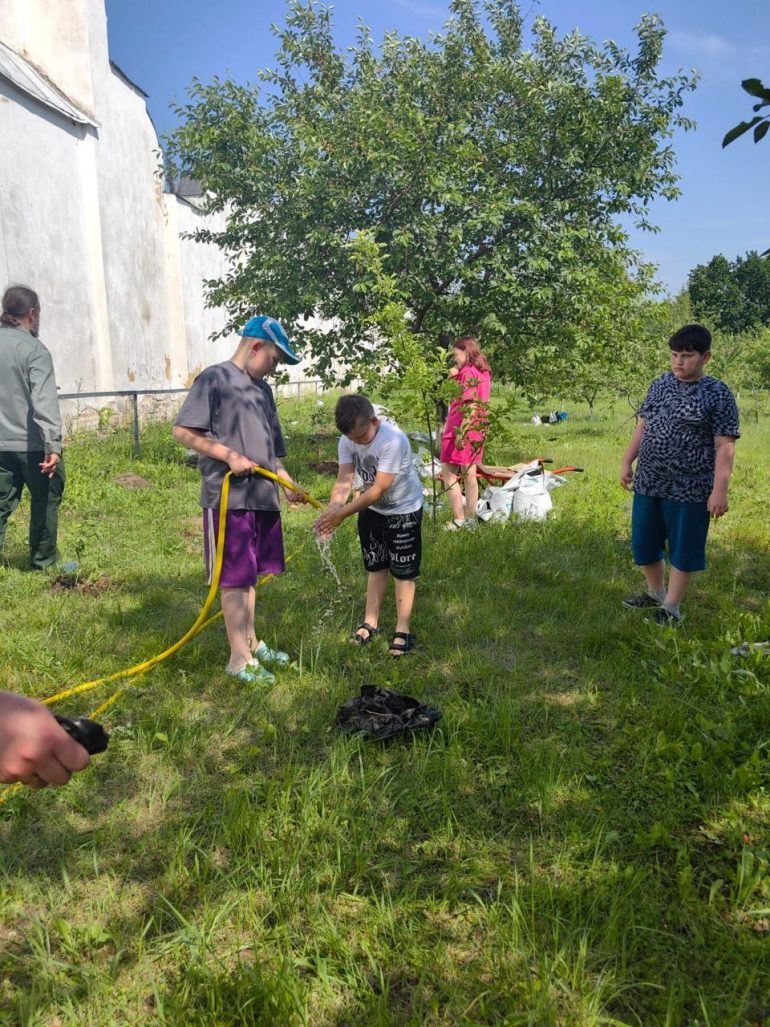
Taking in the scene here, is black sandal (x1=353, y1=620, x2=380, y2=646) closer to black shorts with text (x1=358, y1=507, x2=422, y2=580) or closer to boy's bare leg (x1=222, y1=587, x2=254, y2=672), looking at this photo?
black shorts with text (x1=358, y1=507, x2=422, y2=580)

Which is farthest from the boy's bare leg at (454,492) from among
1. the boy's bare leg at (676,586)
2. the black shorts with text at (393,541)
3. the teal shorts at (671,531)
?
the boy's bare leg at (676,586)

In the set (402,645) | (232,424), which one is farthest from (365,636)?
(232,424)

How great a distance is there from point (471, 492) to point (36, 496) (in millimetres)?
3790

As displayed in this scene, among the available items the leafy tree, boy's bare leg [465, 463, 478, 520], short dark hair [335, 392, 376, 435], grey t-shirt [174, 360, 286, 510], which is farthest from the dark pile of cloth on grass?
the leafy tree

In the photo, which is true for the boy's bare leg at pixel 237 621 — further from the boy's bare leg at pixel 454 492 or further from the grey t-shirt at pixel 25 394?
the boy's bare leg at pixel 454 492

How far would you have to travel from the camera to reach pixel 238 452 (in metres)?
3.66

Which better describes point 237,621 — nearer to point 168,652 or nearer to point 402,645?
point 168,652

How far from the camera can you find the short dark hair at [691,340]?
163 inches

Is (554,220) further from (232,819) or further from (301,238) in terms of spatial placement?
(232,819)

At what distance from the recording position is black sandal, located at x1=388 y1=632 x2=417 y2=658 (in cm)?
406

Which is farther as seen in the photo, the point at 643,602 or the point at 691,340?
the point at 643,602

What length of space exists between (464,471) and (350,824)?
14.5 feet

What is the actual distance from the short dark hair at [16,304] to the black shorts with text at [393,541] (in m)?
2.89

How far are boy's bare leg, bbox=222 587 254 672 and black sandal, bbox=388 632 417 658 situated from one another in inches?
32.0
